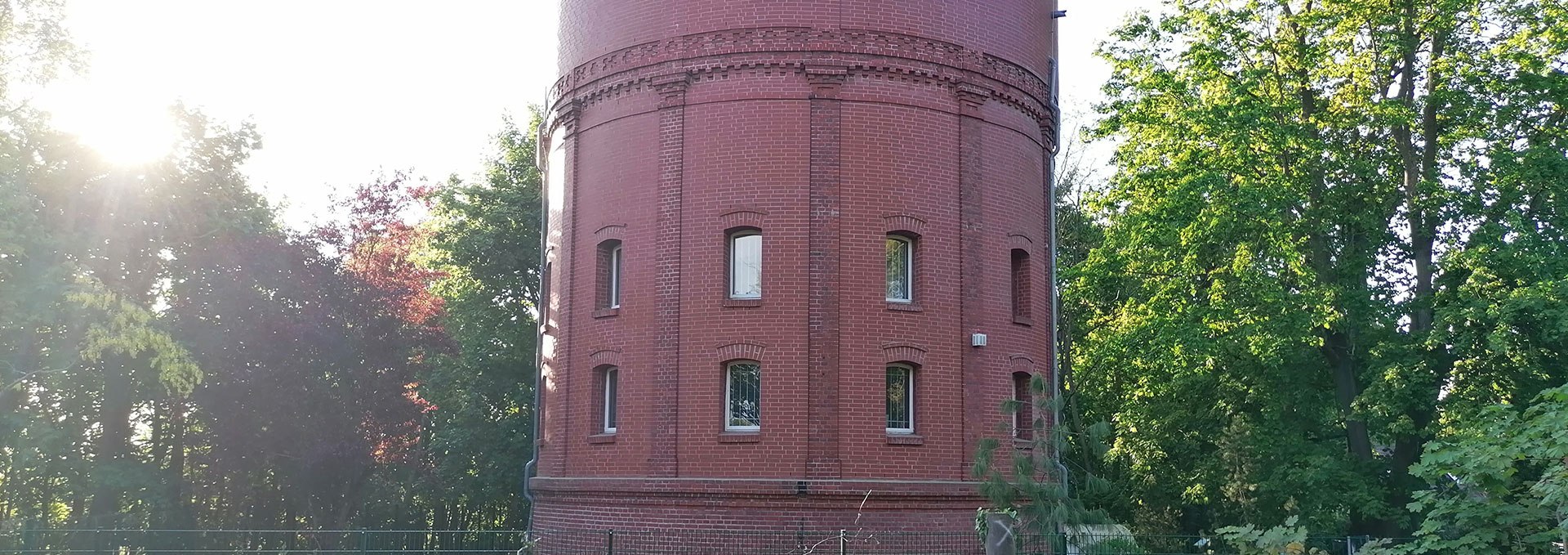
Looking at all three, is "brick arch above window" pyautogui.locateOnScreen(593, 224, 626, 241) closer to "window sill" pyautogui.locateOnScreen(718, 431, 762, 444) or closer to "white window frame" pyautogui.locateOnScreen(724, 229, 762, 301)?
"white window frame" pyautogui.locateOnScreen(724, 229, 762, 301)

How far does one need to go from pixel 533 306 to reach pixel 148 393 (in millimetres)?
9389

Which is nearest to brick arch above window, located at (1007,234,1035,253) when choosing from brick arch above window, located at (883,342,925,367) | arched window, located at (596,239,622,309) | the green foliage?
brick arch above window, located at (883,342,925,367)

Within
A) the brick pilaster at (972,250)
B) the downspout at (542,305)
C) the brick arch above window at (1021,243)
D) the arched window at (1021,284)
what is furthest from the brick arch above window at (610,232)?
the arched window at (1021,284)

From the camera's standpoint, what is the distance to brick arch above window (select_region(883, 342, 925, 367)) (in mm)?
19875

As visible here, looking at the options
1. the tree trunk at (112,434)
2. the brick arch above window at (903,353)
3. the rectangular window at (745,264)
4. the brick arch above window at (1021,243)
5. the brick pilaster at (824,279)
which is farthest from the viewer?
the tree trunk at (112,434)

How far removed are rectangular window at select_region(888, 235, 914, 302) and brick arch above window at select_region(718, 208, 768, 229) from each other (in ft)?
6.88

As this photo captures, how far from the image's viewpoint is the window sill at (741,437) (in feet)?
63.8

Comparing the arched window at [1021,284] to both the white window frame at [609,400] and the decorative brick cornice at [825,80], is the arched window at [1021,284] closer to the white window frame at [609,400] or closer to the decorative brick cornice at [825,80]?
the decorative brick cornice at [825,80]

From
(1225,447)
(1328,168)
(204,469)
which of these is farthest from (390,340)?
(1328,168)

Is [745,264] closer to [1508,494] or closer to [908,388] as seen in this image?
[908,388]

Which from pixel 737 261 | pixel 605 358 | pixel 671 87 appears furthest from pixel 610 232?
pixel 671 87

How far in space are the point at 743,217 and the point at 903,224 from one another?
2494mm

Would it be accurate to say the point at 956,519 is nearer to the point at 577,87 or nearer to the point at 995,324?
the point at 995,324

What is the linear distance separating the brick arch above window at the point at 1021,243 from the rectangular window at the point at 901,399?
125 inches
